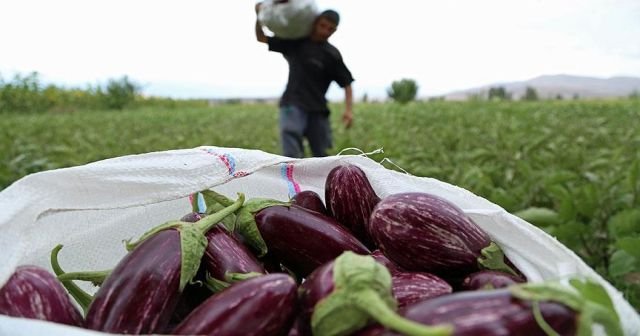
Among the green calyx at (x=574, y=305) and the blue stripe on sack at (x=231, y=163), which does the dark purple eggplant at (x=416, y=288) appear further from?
the blue stripe on sack at (x=231, y=163)

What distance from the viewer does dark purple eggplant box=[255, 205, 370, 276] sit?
1070 mm

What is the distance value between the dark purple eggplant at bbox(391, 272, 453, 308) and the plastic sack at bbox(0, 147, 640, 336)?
148mm

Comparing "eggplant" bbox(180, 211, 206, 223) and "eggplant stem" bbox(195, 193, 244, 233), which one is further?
"eggplant" bbox(180, 211, 206, 223)

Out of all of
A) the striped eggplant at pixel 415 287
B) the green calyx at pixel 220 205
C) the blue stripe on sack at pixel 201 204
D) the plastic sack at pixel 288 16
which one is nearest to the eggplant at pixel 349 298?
the striped eggplant at pixel 415 287

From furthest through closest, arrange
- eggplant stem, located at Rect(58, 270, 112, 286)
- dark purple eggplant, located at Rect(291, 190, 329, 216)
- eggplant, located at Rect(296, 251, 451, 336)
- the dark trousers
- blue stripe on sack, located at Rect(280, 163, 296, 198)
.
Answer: the dark trousers
blue stripe on sack, located at Rect(280, 163, 296, 198)
dark purple eggplant, located at Rect(291, 190, 329, 216)
eggplant stem, located at Rect(58, 270, 112, 286)
eggplant, located at Rect(296, 251, 451, 336)

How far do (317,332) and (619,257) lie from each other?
1.08 meters

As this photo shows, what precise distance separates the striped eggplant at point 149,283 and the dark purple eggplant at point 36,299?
0.11 feet

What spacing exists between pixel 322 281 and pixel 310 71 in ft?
12.3

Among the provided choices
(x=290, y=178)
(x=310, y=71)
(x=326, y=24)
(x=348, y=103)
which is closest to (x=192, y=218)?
(x=290, y=178)

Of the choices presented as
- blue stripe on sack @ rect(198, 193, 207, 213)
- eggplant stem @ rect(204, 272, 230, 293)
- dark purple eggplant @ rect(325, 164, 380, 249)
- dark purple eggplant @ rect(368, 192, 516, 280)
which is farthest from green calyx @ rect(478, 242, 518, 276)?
blue stripe on sack @ rect(198, 193, 207, 213)

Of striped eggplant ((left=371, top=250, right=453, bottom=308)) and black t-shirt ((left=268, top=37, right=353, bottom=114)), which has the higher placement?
black t-shirt ((left=268, top=37, right=353, bottom=114))

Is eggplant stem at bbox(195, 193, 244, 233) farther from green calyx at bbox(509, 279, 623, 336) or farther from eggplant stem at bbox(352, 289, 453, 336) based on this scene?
green calyx at bbox(509, 279, 623, 336)

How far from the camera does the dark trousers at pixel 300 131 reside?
178 inches

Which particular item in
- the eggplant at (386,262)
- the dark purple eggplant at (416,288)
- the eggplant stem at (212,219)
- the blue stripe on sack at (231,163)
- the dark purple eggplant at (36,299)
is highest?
the blue stripe on sack at (231,163)
